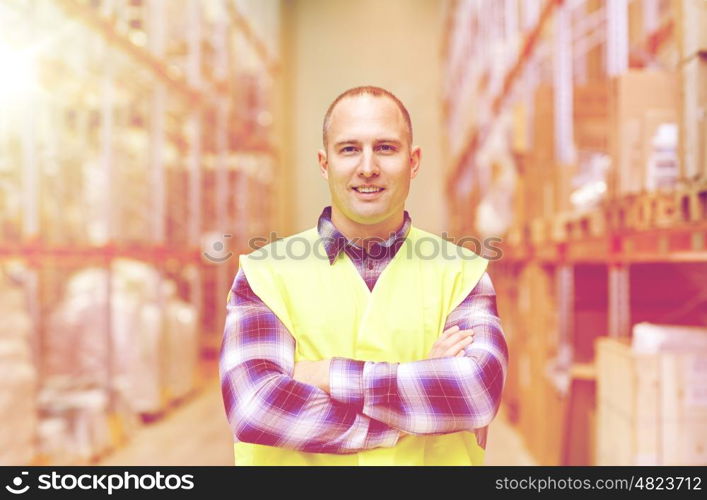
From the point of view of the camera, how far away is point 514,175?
5.38m

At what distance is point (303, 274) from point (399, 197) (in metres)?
0.27

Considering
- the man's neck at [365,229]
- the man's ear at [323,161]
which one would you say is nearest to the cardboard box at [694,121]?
the man's neck at [365,229]

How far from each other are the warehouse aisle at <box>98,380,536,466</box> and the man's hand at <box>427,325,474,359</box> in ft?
12.4

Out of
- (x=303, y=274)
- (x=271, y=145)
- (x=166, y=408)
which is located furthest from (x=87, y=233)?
(x=303, y=274)

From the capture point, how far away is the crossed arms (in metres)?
1.35

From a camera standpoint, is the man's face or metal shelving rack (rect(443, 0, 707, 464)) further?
metal shelving rack (rect(443, 0, 707, 464))

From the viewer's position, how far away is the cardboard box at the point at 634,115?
2924mm

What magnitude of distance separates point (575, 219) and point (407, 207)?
2174mm

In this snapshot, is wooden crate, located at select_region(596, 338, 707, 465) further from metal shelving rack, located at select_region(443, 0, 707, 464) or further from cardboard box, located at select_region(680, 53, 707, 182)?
cardboard box, located at select_region(680, 53, 707, 182)

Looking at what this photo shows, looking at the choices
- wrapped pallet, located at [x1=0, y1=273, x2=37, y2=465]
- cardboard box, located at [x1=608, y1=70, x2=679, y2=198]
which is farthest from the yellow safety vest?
wrapped pallet, located at [x1=0, y1=273, x2=37, y2=465]

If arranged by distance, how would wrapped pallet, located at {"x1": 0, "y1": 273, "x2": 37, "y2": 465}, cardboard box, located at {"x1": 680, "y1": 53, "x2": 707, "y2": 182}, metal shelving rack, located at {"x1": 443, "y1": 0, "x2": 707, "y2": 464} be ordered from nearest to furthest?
1. cardboard box, located at {"x1": 680, "y1": 53, "x2": 707, "y2": 182}
2. metal shelving rack, located at {"x1": 443, "y1": 0, "x2": 707, "y2": 464}
3. wrapped pallet, located at {"x1": 0, "y1": 273, "x2": 37, "y2": 465}

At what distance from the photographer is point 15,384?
13.9 ft

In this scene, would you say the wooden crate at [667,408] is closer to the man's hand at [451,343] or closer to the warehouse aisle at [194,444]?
the man's hand at [451,343]

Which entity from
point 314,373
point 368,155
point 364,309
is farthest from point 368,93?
point 314,373
